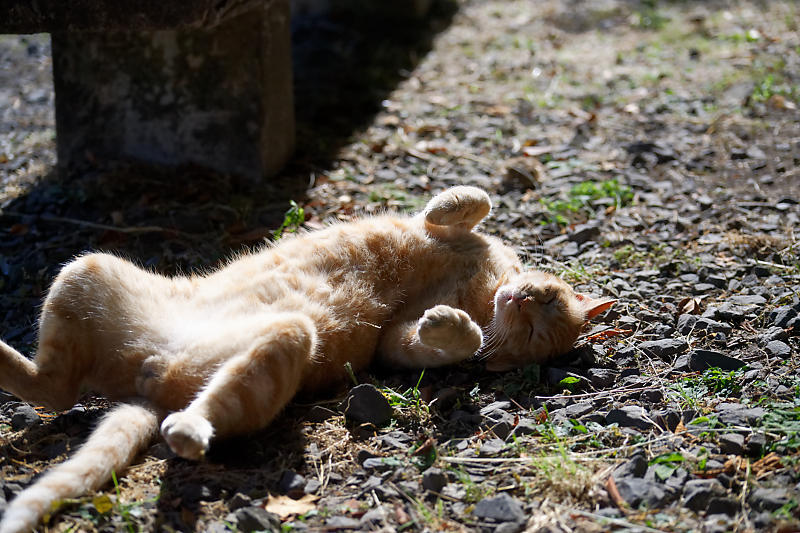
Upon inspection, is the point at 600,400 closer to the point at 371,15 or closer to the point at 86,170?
the point at 86,170

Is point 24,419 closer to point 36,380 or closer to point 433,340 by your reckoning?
point 36,380

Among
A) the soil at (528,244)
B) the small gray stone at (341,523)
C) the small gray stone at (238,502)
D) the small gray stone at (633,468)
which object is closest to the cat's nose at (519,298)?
the soil at (528,244)

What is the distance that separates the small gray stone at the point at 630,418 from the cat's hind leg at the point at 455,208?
130cm

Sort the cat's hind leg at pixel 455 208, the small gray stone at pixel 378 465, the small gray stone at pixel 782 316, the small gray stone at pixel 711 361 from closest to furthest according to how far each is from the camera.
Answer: the small gray stone at pixel 378 465, the small gray stone at pixel 711 361, the small gray stone at pixel 782 316, the cat's hind leg at pixel 455 208

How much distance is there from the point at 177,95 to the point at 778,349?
385 cm

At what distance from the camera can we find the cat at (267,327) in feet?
8.92

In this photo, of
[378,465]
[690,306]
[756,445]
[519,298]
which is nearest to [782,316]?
[690,306]

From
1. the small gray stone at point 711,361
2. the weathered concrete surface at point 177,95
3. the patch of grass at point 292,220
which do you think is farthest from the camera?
the weathered concrete surface at point 177,95

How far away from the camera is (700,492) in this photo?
244cm

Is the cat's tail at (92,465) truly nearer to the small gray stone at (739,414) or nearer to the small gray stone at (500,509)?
the small gray stone at (500,509)

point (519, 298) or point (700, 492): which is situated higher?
point (519, 298)

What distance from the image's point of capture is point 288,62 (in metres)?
5.24

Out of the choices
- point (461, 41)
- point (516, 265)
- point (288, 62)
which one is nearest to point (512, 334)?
point (516, 265)

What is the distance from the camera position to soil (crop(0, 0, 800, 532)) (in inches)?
Result: 100
